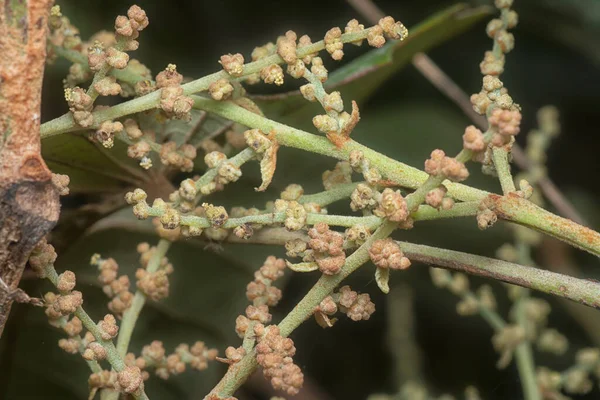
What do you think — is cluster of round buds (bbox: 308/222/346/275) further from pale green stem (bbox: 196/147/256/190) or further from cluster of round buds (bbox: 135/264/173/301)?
cluster of round buds (bbox: 135/264/173/301)

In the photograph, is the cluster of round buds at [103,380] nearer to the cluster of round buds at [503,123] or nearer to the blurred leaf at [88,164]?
the blurred leaf at [88,164]

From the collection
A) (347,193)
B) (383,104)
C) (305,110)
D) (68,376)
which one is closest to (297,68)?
(347,193)

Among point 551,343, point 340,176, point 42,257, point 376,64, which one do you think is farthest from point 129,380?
point 551,343

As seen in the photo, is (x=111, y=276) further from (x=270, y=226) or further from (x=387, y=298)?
(x=387, y=298)

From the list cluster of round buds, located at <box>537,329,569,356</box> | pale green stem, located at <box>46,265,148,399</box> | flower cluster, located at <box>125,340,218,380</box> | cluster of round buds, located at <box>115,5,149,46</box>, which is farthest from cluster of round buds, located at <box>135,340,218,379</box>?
cluster of round buds, located at <box>537,329,569,356</box>

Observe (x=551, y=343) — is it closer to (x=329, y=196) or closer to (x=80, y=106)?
(x=329, y=196)

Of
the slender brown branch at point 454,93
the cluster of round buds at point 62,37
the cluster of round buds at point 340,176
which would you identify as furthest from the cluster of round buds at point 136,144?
the slender brown branch at point 454,93
